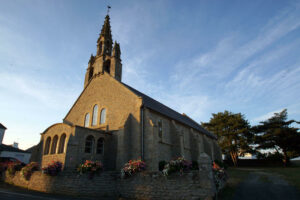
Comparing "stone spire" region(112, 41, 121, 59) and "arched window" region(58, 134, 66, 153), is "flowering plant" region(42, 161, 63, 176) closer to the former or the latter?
"arched window" region(58, 134, 66, 153)

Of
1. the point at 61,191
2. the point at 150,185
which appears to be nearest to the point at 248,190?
the point at 150,185

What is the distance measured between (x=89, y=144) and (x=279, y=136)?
4228cm

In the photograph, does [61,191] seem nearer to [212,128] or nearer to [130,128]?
[130,128]

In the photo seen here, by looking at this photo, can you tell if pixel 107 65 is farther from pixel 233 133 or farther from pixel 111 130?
pixel 233 133

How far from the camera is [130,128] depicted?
1972 cm

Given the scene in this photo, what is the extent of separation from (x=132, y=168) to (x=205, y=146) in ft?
73.1

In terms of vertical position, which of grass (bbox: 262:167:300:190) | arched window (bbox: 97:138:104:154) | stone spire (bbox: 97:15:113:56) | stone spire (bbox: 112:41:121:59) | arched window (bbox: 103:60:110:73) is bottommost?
grass (bbox: 262:167:300:190)

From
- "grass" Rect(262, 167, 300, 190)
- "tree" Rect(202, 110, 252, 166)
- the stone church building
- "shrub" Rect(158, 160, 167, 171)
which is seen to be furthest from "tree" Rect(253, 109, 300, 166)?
"shrub" Rect(158, 160, 167, 171)

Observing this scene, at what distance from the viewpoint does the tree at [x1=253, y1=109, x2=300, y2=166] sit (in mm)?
39575

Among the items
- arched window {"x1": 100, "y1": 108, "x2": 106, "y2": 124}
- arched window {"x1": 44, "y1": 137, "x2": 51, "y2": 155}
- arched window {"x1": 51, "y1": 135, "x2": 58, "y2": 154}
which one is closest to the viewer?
arched window {"x1": 51, "y1": 135, "x2": 58, "y2": 154}

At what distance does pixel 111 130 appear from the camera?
2114cm

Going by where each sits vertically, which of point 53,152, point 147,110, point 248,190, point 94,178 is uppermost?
point 147,110

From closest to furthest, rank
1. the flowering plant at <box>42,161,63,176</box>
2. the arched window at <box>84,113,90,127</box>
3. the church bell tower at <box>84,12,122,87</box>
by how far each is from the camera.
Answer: the flowering plant at <box>42,161,63,176</box>
the arched window at <box>84,113,90,127</box>
the church bell tower at <box>84,12,122,87</box>

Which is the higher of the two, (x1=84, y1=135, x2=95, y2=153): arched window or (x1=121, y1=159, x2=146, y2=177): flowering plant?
(x1=84, y1=135, x2=95, y2=153): arched window
